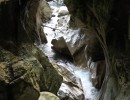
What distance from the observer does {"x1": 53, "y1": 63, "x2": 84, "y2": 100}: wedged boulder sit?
1080 cm

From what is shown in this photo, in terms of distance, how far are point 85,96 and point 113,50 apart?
14.9 ft

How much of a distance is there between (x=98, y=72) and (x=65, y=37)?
15.6ft

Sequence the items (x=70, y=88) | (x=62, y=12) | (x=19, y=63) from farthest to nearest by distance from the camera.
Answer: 1. (x=62, y=12)
2. (x=70, y=88)
3. (x=19, y=63)

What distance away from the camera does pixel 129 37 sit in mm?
7453

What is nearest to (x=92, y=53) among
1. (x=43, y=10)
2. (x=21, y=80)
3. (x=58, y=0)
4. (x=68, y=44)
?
(x=68, y=44)

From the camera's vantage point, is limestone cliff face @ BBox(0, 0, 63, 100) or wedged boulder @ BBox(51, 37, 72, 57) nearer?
limestone cliff face @ BBox(0, 0, 63, 100)

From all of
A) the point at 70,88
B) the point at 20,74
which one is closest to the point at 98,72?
the point at 70,88

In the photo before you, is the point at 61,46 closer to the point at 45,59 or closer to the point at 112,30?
the point at 45,59

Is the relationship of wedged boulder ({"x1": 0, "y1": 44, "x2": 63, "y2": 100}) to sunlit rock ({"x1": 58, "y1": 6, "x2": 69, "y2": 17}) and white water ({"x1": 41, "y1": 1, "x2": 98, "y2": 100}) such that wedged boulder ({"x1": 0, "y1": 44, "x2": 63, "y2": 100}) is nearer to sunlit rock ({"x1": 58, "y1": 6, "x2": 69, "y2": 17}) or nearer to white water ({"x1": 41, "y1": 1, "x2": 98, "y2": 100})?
→ white water ({"x1": 41, "y1": 1, "x2": 98, "y2": 100})

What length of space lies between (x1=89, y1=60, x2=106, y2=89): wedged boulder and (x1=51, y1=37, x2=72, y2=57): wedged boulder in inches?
148

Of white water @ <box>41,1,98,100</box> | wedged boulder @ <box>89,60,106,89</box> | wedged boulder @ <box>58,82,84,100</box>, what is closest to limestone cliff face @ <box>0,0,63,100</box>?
wedged boulder @ <box>58,82,84,100</box>

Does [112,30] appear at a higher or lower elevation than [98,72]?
higher

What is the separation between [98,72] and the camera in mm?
12195

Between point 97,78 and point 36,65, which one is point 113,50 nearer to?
point 36,65
